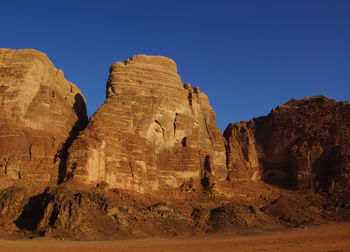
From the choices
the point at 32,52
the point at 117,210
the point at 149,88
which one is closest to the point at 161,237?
the point at 117,210

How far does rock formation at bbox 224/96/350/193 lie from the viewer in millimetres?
68500

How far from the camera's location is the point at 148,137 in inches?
2387

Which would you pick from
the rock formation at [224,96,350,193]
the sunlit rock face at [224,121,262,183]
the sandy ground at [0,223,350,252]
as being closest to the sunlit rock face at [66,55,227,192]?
the sunlit rock face at [224,121,262,183]

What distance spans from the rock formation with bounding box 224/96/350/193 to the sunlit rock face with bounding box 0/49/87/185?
30.3 meters

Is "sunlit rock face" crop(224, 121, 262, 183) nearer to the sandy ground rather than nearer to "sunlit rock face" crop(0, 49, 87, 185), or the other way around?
the sandy ground

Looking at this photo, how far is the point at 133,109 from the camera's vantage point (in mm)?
60438

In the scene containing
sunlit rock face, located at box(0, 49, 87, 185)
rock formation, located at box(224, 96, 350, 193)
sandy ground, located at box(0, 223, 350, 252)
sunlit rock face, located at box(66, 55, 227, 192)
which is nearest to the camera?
sandy ground, located at box(0, 223, 350, 252)

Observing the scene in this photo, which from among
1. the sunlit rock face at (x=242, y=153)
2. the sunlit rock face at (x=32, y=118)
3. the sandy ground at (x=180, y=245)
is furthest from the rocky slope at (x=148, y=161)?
the sandy ground at (x=180, y=245)

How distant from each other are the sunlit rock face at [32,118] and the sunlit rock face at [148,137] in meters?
4.15

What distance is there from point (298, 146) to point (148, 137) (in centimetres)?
2863

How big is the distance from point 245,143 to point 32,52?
4117 cm

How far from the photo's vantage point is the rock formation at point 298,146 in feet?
225

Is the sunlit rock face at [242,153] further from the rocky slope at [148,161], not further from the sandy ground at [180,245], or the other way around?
the sandy ground at [180,245]

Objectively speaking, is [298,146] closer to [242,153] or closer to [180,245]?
[242,153]
